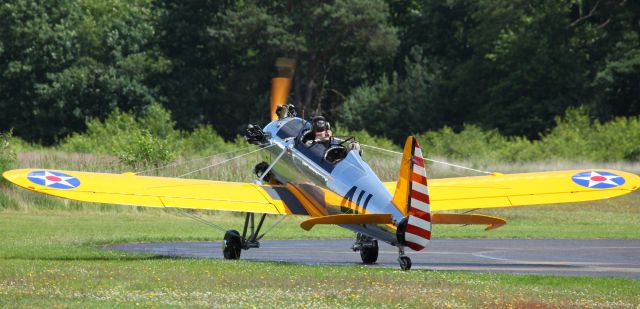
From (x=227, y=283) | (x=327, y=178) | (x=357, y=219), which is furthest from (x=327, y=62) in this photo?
(x=227, y=283)

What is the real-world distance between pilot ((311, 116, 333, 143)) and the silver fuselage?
0.49 feet

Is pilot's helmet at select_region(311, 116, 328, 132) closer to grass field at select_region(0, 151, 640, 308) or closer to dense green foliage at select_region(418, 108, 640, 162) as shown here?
grass field at select_region(0, 151, 640, 308)

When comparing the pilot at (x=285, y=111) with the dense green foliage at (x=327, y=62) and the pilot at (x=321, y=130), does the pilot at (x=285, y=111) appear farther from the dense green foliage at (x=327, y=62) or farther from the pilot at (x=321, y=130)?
the dense green foliage at (x=327, y=62)

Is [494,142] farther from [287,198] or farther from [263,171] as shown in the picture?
[287,198]

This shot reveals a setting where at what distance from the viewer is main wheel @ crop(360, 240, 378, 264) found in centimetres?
2362

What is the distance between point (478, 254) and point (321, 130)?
457 cm

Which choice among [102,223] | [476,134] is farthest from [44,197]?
[476,134]

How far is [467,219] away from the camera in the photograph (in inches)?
795

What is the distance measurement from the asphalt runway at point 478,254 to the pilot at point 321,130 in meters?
2.14

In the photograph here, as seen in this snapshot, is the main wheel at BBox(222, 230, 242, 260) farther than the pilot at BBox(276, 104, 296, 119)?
No

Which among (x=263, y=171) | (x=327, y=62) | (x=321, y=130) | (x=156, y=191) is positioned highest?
(x=327, y=62)

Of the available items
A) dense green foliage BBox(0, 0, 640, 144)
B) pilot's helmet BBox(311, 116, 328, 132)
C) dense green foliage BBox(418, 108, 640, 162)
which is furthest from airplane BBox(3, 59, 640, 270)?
dense green foliage BBox(0, 0, 640, 144)

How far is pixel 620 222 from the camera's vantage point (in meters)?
36.9

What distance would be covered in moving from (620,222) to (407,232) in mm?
18758
